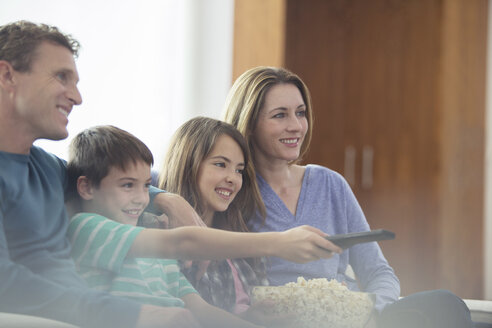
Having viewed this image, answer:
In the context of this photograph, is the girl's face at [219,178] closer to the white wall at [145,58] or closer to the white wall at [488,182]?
the white wall at [145,58]

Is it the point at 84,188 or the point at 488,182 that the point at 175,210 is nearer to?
the point at 84,188

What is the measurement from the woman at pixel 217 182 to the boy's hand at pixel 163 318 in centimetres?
25

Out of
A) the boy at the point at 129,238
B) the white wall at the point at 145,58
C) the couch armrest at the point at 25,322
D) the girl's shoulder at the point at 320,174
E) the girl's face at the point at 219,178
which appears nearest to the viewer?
the couch armrest at the point at 25,322

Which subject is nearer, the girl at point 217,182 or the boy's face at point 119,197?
the boy's face at point 119,197

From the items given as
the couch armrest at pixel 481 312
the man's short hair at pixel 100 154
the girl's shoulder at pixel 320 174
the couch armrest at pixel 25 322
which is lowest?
the couch armrest at pixel 481 312

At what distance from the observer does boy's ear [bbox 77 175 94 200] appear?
844mm

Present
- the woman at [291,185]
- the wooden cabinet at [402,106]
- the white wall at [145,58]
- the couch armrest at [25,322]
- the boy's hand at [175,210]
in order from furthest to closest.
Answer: the wooden cabinet at [402,106]
the white wall at [145,58]
the woman at [291,185]
the boy's hand at [175,210]
the couch armrest at [25,322]

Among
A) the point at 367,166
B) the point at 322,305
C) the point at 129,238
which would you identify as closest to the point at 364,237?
the point at 322,305

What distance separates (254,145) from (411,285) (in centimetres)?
154

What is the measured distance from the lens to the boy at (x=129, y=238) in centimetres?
75

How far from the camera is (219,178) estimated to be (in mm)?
1038

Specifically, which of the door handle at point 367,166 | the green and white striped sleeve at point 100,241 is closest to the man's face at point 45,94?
the green and white striped sleeve at point 100,241

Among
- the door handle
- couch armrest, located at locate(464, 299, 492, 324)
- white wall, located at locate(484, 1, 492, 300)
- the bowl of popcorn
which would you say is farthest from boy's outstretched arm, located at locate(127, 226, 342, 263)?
white wall, located at locate(484, 1, 492, 300)

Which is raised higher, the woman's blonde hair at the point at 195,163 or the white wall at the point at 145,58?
the white wall at the point at 145,58
